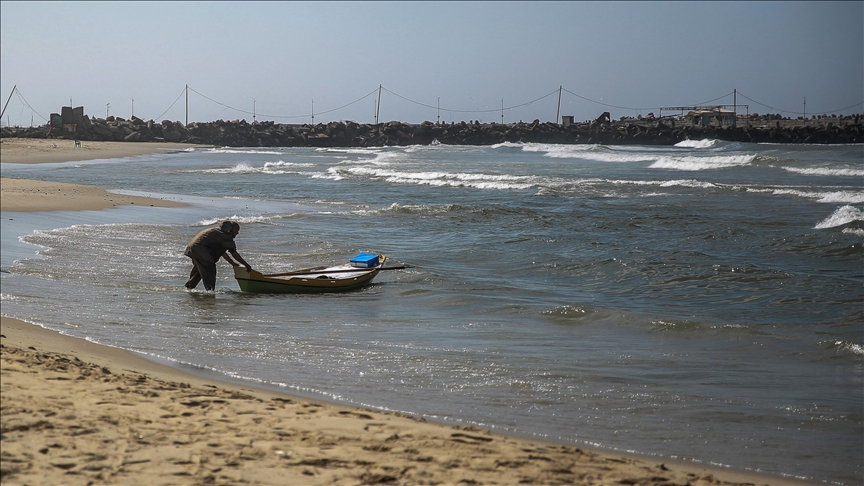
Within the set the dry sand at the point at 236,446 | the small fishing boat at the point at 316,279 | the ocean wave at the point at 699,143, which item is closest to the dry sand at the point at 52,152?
the small fishing boat at the point at 316,279

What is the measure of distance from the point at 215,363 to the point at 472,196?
17.8m

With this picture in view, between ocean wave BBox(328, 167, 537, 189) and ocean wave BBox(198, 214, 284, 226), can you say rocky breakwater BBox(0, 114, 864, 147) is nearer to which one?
ocean wave BBox(328, 167, 537, 189)

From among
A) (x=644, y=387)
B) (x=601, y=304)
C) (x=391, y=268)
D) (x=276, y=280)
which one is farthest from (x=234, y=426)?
(x=391, y=268)

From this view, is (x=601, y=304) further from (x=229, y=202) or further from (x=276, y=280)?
(x=229, y=202)

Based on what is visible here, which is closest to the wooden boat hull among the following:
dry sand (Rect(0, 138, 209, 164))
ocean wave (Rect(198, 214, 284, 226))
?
ocean wave (Rect(198, 214, 284, 226))

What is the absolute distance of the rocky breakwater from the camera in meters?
56.4

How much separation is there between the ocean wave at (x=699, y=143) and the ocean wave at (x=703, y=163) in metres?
19.0

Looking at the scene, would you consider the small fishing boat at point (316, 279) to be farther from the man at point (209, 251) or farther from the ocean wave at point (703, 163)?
the ocean wave at point (703, 163)

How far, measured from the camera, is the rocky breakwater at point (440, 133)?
56406 millimetres

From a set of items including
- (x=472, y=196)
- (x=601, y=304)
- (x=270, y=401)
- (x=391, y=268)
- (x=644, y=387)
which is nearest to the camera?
(x=270, y=401)

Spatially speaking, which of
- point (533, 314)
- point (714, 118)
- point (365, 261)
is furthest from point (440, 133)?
point (533, 314)

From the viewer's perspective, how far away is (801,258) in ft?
41.6

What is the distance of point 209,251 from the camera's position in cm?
895

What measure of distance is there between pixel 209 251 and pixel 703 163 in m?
31.3
